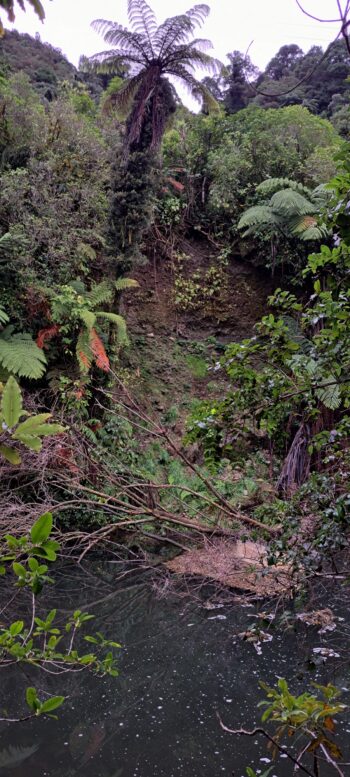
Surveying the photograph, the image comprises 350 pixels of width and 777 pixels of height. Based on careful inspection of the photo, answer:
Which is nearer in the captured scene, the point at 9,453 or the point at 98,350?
the point at 9,453

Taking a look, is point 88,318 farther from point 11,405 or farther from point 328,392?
point 11,405

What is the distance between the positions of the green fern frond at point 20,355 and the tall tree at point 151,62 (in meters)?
3.09

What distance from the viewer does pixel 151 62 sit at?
8.10 meters

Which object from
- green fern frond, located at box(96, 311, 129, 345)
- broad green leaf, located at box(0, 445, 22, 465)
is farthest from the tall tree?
broad green leaf, located at box(0, 445, 22, 465)

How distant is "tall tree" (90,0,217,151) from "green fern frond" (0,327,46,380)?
3.09 meters

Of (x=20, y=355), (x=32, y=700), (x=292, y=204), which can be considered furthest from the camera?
(x=292, y=204)

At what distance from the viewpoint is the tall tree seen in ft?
26.1

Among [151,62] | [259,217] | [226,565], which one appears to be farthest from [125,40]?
[226,565]

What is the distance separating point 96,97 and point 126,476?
1411 cm

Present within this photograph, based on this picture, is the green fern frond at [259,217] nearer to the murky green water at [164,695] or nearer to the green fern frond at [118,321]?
the green fern frond at [118,321]

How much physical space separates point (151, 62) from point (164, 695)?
7739 millimetres

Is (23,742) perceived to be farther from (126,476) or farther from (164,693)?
(126,476)

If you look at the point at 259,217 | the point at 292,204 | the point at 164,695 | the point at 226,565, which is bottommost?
the point at 164,695

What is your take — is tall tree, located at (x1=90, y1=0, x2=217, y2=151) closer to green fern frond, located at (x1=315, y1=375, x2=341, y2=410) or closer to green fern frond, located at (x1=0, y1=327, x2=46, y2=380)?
green fern frond, located at (x1=0, y1=327, x2=46, y2=380)
